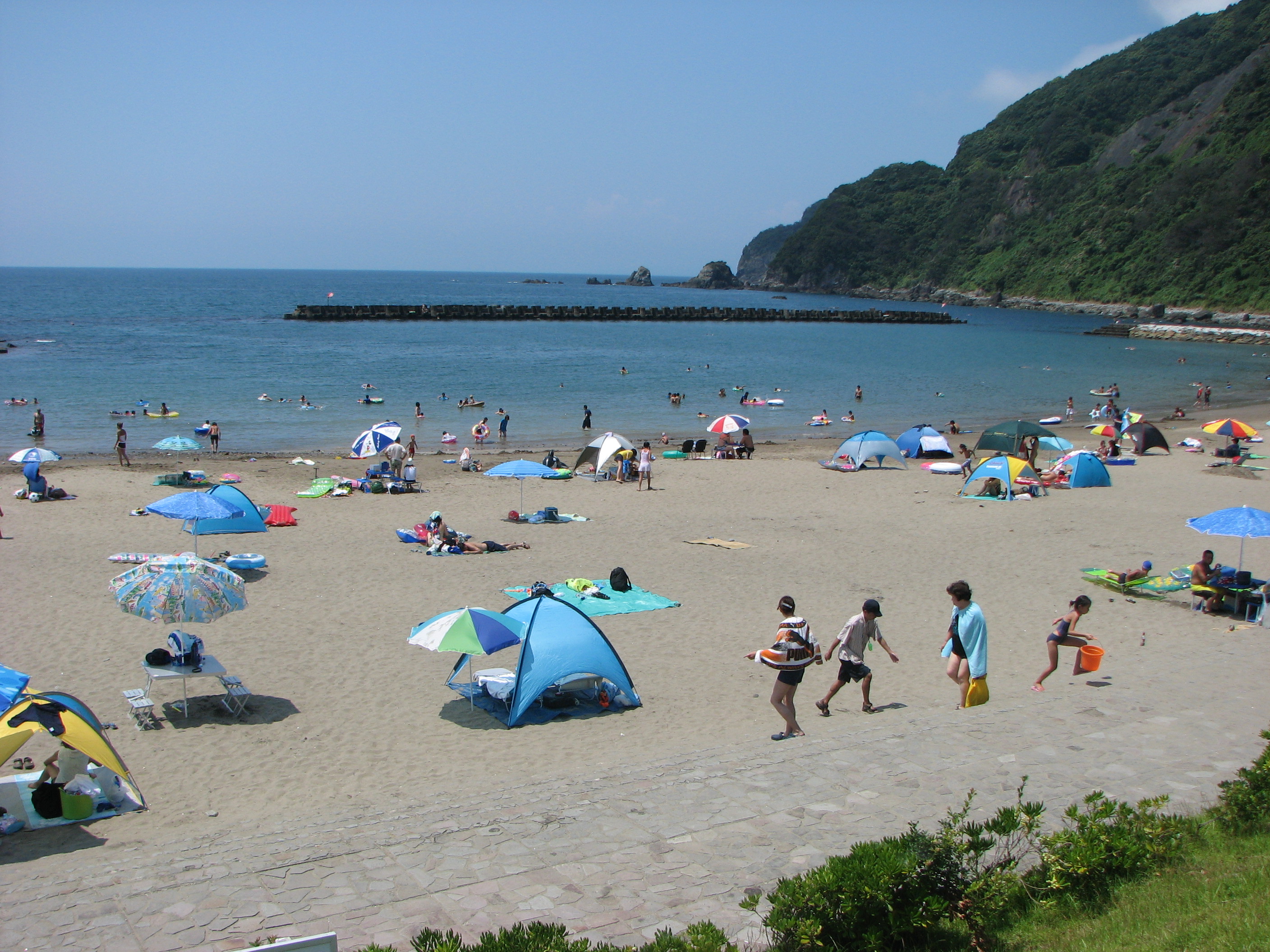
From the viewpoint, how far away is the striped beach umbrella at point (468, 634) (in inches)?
396

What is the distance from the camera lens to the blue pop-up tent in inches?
1046

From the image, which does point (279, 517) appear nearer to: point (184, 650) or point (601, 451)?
point (601, 451)

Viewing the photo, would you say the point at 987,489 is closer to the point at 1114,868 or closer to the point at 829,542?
the point at 829,542

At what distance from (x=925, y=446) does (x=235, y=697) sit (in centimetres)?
2299

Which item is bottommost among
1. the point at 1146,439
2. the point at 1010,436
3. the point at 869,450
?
the point at 869,450

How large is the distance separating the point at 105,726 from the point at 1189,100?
538 ft

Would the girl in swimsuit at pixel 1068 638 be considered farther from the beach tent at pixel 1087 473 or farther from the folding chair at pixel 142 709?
the beach tent at pixel 1087 473

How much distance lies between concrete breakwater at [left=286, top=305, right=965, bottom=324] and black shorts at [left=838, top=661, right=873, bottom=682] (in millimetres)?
90020

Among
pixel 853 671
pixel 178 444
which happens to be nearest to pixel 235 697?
pixel 853 671

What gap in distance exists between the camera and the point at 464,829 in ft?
22.3

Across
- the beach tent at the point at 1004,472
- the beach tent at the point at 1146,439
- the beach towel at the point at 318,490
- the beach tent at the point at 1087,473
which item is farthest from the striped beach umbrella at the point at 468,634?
the beach tent at the point at 1146,439

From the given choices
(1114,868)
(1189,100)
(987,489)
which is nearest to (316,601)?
(1114,868)

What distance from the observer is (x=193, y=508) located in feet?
47.5

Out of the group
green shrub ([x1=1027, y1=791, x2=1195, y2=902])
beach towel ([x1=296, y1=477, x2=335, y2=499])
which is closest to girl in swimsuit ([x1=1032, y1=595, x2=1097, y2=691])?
green shrub ([x1=1027, y1=791, x2=1195, y2=902])
